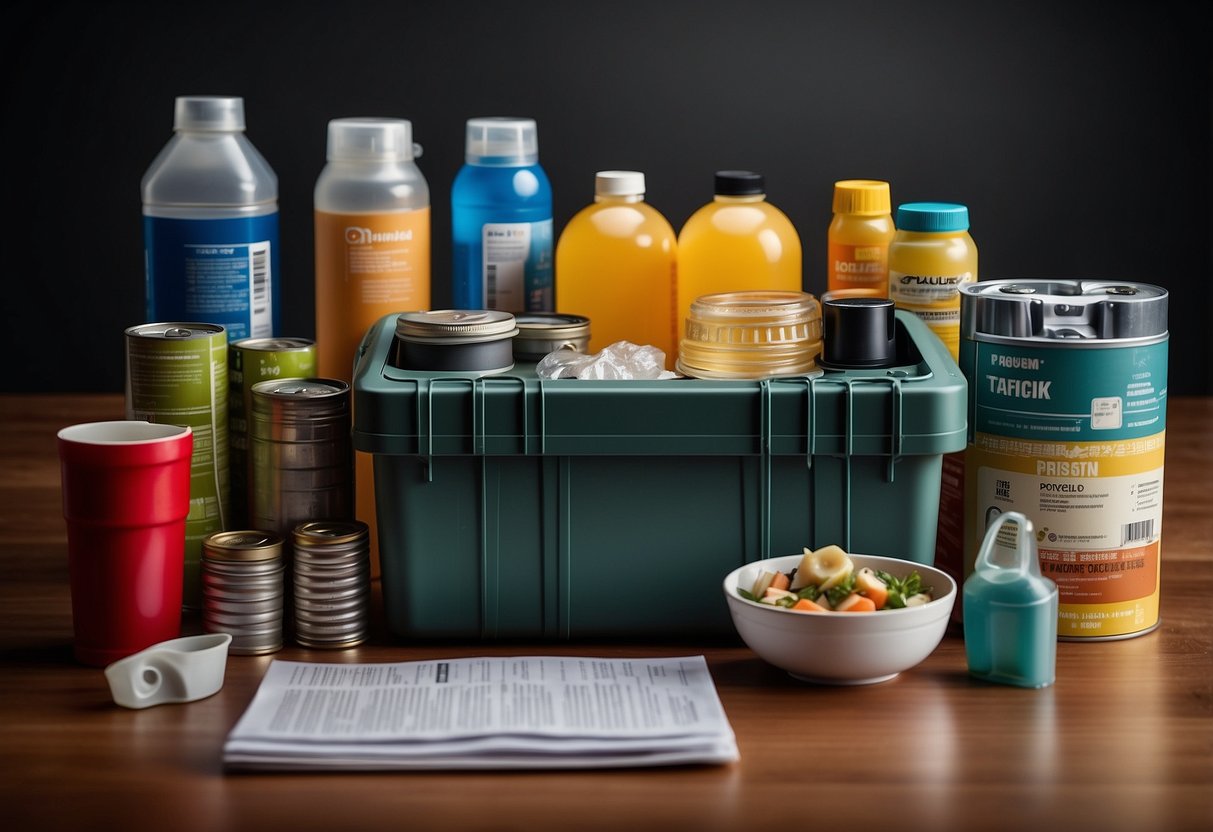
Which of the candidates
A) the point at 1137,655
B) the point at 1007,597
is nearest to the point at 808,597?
the point at 1007,597

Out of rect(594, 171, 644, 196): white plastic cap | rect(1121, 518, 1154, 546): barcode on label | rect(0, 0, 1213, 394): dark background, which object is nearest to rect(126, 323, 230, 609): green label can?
rect(594, 171, 644, 196): white plastic cap

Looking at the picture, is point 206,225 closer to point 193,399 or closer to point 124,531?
point 193,399

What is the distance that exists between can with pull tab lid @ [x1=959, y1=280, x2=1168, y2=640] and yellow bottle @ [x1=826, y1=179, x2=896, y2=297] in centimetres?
18

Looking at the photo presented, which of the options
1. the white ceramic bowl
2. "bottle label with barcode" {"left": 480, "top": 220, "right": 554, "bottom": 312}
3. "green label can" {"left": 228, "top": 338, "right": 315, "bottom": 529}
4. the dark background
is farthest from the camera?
the dark background

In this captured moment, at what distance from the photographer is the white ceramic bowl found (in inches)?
40.7

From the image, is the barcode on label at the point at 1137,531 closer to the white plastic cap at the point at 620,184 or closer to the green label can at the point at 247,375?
the white plastic cap at the point at 620,184

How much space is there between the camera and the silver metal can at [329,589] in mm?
1165

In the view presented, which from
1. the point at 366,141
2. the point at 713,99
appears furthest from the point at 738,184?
the point at 713,99

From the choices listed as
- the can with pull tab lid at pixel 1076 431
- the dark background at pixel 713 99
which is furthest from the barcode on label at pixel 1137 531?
the dark background at pixel 713 99

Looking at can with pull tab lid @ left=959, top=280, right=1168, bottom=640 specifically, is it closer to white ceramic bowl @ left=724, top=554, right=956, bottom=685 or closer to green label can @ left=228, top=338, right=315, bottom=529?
white ceramic bowl @ left=724, top=554, right=956, bottom=685

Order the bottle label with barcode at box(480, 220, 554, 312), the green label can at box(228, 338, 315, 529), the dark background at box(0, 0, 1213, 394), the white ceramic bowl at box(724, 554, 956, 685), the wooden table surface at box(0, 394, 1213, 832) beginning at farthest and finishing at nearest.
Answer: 1. the dark background at box(0, 0, 1213, 394)
2. the bottle label with barcode at box(480, 220, 554, 312)
3. the green label can at box(228, 338, 315, 529)
4. the white ceramic bowl at box(724, 554, 956, 685)
5. the wooden table surface at box(0, 394, 1213, 832)

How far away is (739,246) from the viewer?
138 cm

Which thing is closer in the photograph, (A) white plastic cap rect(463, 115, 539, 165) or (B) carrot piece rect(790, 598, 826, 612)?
(B) carrot piece rect(790, 598, 826, 612)

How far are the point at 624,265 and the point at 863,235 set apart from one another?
22 centimetres
